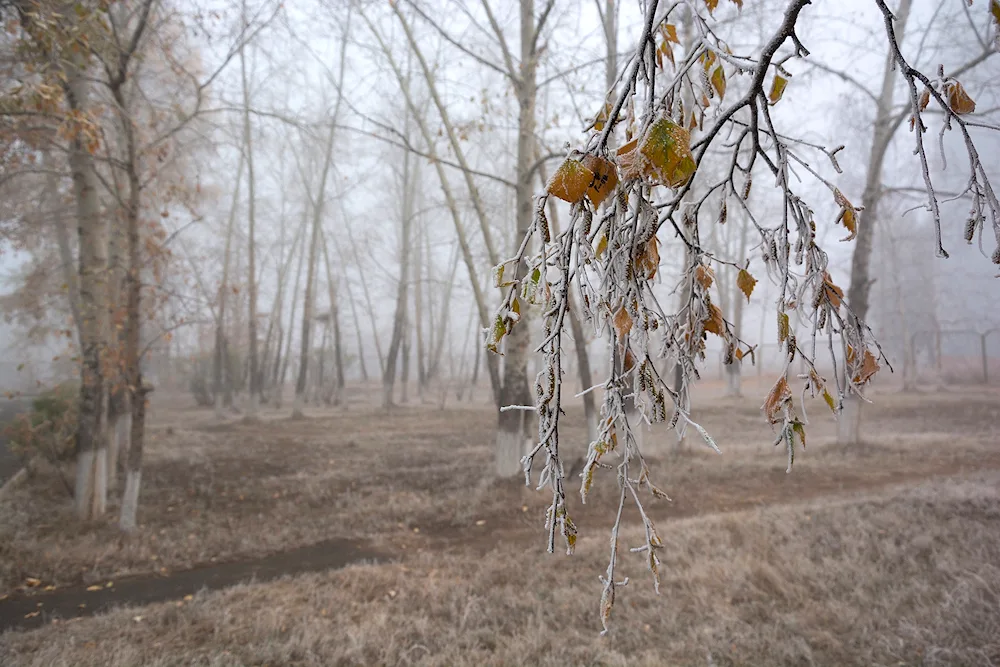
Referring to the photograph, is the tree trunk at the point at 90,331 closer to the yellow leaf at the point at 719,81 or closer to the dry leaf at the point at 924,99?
the yellow leaf at the point at 719,81

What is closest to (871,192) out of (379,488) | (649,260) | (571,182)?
(379,488)

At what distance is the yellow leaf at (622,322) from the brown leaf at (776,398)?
0.40m

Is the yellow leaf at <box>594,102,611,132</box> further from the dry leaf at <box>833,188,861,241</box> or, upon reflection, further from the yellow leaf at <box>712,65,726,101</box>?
the dry leaf at <box>833,188,861,241</box>

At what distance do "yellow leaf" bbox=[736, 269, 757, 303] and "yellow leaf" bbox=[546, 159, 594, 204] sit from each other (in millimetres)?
651

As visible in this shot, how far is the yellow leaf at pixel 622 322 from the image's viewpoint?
1.13m

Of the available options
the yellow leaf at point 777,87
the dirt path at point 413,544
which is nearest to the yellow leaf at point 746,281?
the yellow leaf at point 777,87

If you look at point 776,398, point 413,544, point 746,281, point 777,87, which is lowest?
point 413,544

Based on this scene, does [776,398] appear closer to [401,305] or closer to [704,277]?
[704,277]

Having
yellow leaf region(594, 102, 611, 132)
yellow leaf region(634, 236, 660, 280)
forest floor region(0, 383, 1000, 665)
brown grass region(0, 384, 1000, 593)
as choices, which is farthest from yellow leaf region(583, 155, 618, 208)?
brown grass region(0, 384, 1000, 593)

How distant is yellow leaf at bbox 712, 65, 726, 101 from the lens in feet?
4.57

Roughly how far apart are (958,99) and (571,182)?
79 centimetres

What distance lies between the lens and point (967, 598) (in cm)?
345

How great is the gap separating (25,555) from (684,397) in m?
6.15

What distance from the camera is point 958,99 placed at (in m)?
1.09
